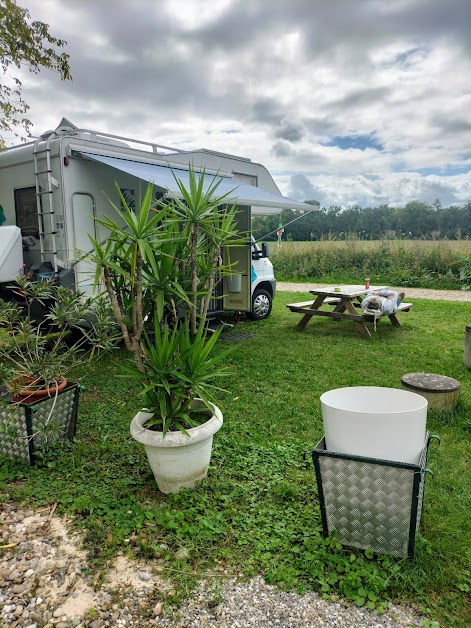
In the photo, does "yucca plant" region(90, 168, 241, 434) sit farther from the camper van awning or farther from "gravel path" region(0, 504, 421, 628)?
the camper van awning

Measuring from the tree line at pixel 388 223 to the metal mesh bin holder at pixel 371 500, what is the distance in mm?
11471

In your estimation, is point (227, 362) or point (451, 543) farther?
point (227, 362)

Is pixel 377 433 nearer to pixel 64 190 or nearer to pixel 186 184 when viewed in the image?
pixel 64 190

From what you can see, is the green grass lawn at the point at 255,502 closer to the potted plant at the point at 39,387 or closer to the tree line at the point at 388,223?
the potted plant at the point at 39,387

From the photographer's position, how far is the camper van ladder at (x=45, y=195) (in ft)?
18.5

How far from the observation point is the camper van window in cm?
605

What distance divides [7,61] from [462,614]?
990 centimetres

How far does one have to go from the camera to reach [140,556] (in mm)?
2277

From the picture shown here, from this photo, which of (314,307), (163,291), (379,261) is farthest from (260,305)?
(379,261)

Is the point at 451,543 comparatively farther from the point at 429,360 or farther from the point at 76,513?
the point at 429,360

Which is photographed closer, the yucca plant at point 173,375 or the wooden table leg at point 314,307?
the yucca plant at point 173,375

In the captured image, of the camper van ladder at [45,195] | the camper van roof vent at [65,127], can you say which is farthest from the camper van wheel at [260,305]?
the camper van roof vent at [65,127]

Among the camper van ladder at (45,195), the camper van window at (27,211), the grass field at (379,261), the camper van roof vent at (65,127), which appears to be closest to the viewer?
the camper van ladder at (45,195)

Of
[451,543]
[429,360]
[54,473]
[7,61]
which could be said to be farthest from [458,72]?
[54,473]
